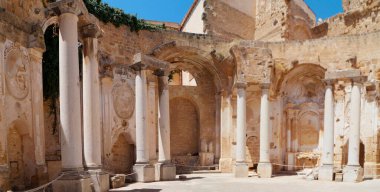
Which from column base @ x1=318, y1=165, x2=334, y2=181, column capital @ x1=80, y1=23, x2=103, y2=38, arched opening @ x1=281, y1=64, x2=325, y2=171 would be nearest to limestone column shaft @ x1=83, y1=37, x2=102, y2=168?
column capital @ x1=80, y1=23, x2=103, y2=38

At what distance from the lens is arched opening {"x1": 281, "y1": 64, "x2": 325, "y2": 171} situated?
1933cm

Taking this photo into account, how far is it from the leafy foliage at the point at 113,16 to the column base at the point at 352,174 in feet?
42.2

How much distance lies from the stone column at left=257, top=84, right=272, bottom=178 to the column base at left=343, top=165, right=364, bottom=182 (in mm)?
3796

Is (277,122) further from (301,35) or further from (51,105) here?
(51,105)

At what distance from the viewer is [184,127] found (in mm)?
21859

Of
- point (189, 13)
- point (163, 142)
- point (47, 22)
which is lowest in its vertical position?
point (163, 142)

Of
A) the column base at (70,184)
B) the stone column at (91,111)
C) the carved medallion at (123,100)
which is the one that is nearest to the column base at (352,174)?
the stone column at (91,111)

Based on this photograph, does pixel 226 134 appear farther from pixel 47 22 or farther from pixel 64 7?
pixel 64 7

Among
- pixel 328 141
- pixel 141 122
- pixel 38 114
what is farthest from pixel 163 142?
pixel 328 141

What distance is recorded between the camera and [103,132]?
1554 cm

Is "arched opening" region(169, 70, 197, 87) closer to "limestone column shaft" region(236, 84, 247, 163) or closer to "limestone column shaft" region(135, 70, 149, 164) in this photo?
"limestone column shaft" region(236, 84, 247, 163)

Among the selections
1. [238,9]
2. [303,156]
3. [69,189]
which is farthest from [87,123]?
[238,9]

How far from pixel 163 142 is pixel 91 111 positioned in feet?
17.0

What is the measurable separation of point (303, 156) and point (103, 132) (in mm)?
12256
